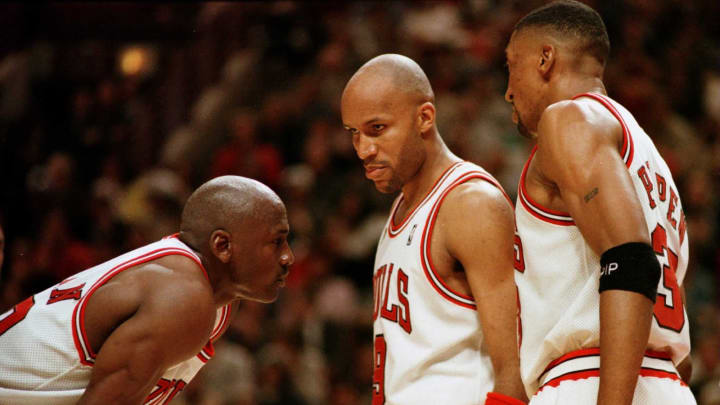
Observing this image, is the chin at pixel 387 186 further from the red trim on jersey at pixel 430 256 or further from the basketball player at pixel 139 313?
the basketball player at pixel 139 313

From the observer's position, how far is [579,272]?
2.72m

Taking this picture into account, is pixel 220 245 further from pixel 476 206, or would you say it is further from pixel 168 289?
pixel 476 206

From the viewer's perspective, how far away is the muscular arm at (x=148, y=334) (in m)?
2.94

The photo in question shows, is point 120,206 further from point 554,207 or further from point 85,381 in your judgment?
point 554,207

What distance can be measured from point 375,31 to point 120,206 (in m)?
3.20

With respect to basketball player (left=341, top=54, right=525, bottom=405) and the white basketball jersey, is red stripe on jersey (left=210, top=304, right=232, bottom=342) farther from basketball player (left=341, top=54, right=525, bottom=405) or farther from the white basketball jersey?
the white basketball jersey

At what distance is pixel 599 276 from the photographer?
8.67ft

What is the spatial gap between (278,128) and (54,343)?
233 inches

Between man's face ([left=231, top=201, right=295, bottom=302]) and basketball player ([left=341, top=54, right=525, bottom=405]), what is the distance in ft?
1.38

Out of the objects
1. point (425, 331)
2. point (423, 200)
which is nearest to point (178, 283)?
point (425, 331)

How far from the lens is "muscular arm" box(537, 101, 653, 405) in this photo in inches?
93.7

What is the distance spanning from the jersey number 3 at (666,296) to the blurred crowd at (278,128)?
4.53m

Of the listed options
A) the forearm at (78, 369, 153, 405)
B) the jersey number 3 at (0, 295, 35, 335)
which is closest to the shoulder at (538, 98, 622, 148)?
the forearm at (78, 369, 153, 405)

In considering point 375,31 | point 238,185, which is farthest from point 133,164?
point 238,185
